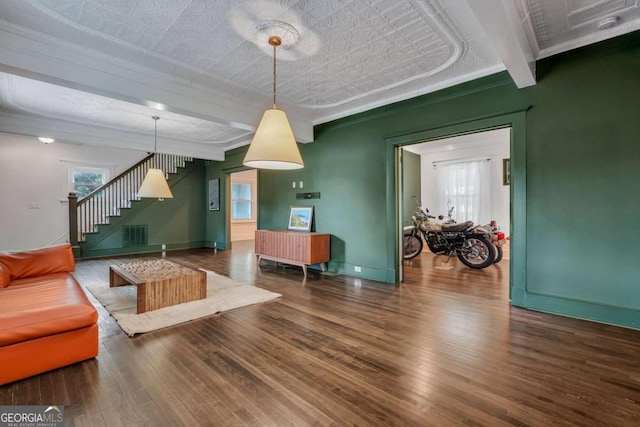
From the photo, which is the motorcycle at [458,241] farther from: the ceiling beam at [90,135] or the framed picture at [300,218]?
the ceiling beam at [90,135]

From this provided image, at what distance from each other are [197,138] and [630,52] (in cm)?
742

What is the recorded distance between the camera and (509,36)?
2406 millimetres

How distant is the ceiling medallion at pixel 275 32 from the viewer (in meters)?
2.62

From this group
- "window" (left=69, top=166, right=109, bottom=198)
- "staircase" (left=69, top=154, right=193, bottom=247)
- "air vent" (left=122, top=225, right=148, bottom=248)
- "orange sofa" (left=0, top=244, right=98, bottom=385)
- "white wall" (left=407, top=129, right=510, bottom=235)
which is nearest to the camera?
"orange sofa" (left=0, top=244, right=98, bottom=385)

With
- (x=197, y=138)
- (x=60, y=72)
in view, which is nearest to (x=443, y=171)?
(x=197, y=138)

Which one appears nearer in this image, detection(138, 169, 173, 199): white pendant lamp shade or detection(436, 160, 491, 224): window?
detection(138, 169, 173, 199): white pendant lamp shade

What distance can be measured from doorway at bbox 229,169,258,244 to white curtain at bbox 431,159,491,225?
6302 mm

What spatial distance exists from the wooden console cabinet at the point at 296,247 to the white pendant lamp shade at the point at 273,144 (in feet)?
8.49

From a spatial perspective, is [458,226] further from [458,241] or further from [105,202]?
[105,202]

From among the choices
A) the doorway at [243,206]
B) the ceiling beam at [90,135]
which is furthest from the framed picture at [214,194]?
the doorway at [243,206]

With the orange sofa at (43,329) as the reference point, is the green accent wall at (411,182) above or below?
above

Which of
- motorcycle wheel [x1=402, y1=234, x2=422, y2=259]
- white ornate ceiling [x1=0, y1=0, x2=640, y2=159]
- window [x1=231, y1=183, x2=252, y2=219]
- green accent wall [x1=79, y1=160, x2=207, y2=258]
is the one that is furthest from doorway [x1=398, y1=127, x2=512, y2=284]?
green accent wall [x1=79, y1=160, x2=207, y2=258]

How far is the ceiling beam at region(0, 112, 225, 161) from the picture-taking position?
5.16 m

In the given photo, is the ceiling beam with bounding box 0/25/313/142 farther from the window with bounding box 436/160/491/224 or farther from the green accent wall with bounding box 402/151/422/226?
the window with bounding box 436/160/491/224
